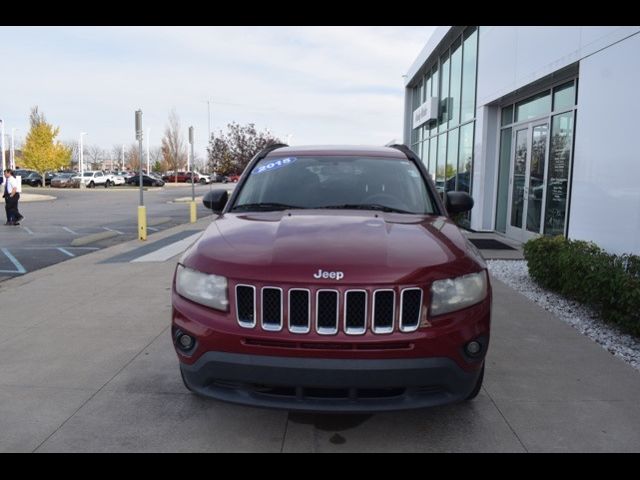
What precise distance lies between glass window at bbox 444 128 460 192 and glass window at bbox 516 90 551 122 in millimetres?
3835

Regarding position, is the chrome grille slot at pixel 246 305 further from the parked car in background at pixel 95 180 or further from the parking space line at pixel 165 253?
the parked car in background at pixel 95 180

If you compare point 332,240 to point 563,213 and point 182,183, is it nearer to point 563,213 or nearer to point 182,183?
point 563,213

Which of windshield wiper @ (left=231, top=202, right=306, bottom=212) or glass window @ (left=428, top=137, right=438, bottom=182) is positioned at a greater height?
glass window @ (left=428, top=137, right=438, bottom=182)

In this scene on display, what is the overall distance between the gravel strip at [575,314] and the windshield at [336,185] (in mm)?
2344

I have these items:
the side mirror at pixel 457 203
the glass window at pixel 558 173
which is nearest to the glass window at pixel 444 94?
the glass window at pixel 558 173

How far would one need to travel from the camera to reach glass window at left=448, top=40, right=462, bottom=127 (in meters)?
15.1

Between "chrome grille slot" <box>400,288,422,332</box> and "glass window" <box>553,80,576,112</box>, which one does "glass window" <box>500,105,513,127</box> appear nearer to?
"glass window" <box>553,80,576,112</box>

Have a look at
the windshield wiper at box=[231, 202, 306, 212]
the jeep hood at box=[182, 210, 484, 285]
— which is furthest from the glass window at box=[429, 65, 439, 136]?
the jeep hood at box=[182, 210, 484, 285]

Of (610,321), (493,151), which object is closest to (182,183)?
(493,151)

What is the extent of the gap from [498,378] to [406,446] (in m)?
1.35

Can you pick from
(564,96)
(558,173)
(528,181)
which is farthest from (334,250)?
(528,181)

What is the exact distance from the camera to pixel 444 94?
17062mm

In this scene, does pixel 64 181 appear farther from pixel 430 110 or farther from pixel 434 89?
pixel 430 110
